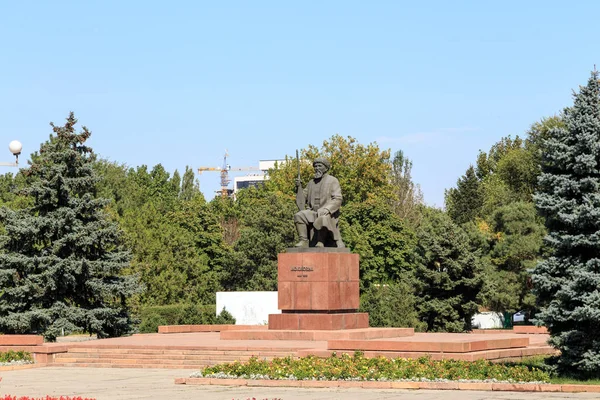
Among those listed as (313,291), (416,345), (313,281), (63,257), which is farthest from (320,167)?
(63,257)

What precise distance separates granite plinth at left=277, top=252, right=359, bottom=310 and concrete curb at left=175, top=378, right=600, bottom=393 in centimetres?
848

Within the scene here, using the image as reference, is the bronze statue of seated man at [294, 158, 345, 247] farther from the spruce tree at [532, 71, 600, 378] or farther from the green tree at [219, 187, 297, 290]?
the green tree at [219, 187, 297, 290]

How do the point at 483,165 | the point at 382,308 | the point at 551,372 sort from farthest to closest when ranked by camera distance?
the point at 483,165, the point at 382,308, the point at 551,372

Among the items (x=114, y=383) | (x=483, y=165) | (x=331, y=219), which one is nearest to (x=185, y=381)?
(x=114, y=383)

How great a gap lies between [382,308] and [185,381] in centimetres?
1859

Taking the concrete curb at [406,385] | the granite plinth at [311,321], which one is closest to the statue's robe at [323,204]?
the granite plinth at [311,321]

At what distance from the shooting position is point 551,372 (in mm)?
18062

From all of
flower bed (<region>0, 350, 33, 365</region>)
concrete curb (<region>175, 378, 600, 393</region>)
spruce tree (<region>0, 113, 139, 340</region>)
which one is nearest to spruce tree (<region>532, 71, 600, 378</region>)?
concrete curb (<region>175, 378, 600, 393</region>)

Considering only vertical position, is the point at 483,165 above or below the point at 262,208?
above

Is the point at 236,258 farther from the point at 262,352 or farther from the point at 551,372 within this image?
the point at 551,372

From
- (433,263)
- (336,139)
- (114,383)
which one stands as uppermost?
(336,139)

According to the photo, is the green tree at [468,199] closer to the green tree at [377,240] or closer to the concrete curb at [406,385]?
the green tree at [377,240]

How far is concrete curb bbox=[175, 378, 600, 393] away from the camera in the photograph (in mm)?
16625

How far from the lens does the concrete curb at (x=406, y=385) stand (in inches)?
655
